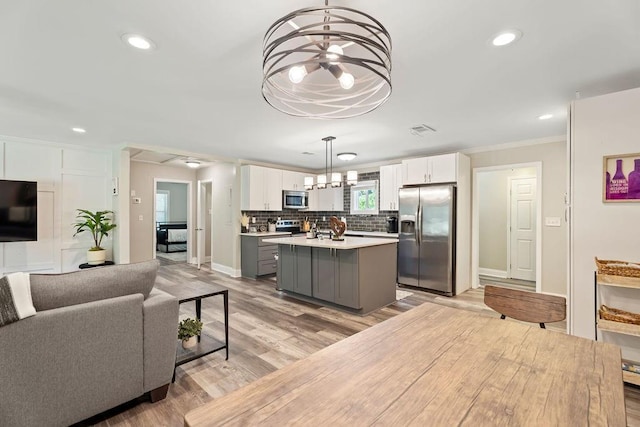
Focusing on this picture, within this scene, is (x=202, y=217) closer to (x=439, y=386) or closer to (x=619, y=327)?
(x=439, y=386)

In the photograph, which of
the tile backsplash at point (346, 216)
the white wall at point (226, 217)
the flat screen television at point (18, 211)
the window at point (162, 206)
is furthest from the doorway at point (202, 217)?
the window at point (162, 206)

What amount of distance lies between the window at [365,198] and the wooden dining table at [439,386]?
16.2 feet

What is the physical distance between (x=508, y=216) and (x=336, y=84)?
5164 millimetres

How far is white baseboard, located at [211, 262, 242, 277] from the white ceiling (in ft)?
9.85

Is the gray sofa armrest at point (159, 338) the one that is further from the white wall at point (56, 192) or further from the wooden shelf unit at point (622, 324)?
the white wall at point (56, 192)

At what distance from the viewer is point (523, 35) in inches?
71.8

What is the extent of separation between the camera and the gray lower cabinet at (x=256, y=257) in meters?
5.64

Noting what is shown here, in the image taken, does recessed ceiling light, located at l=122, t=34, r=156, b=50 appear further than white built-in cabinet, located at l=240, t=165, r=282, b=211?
No

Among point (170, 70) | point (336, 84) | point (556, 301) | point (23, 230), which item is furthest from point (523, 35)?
point (23, 230)

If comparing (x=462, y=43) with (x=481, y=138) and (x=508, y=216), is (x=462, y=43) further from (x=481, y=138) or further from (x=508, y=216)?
(x=508, y=216)

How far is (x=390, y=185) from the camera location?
5.68 meters

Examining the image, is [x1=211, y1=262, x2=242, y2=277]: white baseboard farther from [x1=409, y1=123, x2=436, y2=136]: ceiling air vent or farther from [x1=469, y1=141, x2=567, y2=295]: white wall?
[x1=469, y1=141, x2=567, y2=295]: white wall

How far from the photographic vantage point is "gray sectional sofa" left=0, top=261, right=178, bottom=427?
4.83ft

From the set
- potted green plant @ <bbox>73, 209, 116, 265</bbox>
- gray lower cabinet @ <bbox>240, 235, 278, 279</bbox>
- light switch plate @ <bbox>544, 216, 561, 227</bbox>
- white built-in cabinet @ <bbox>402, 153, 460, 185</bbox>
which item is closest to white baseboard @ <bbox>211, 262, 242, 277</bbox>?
gray lower cabinet @ <bbox>240, 235, 278, 279</bbox>
